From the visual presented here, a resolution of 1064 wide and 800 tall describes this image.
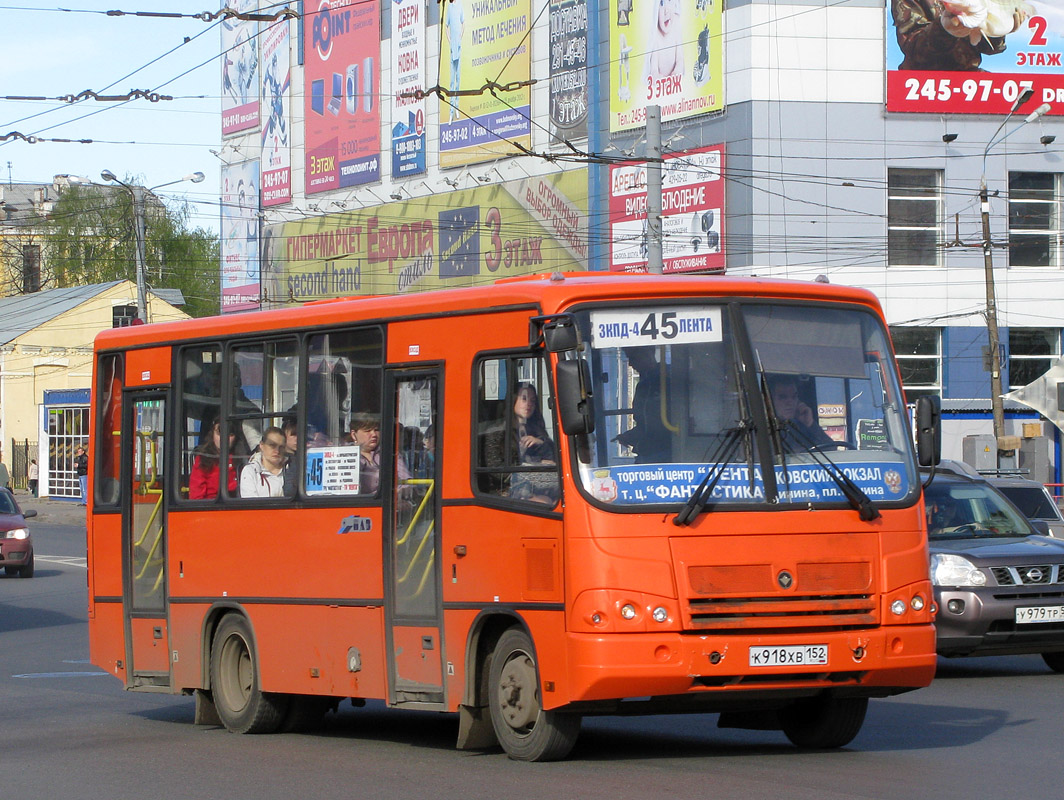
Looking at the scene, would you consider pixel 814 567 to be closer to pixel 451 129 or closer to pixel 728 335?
pixel 728 335

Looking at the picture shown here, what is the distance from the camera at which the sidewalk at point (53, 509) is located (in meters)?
50.8

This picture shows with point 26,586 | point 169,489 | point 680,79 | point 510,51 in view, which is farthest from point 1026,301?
point 169,489

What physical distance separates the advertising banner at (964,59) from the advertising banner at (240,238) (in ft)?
117

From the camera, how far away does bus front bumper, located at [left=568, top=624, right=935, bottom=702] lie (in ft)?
28.3

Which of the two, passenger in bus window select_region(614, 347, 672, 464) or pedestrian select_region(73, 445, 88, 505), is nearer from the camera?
passenger in bus window select_region(614, 347, 672, 464)

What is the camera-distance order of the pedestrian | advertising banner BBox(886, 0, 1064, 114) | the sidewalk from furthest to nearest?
the pedestrian → the sidewalk → advertising banner BBox(886, 0, 1064, 114)

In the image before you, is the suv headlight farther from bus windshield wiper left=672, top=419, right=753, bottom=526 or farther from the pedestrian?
the pedestrian

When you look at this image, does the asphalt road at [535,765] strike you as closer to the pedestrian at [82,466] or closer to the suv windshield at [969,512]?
the suv windshield at [969,512]

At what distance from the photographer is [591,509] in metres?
8.80

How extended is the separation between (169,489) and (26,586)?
1644 centimetres

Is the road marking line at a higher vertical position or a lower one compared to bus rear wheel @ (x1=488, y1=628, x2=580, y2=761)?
lower

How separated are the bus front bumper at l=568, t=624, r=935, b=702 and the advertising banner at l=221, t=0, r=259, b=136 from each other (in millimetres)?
69305

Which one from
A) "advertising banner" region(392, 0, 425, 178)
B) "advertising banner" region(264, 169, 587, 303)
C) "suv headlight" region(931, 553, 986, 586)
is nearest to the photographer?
"suv headlight" region(931, 553, 986, 586)

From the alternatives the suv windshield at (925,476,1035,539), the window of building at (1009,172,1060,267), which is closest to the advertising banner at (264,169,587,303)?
the window of building at (1009,172,1060,267)
